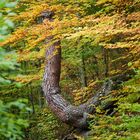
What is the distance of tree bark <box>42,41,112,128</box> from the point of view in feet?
25.8

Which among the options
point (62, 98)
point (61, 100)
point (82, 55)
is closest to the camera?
point (61, 100)

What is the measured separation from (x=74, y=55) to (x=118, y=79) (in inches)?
145

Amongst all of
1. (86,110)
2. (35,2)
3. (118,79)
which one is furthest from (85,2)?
(86,110)

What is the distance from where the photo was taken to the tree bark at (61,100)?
7.87 m

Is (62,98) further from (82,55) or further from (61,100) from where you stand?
(82,55)

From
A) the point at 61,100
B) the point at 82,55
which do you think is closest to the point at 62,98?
the point at 61,100

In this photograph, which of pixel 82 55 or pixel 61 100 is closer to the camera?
pixel 61 100

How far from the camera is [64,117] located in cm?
830

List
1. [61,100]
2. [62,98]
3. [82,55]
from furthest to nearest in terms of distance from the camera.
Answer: [82,55]
[62,98]
[61,100]

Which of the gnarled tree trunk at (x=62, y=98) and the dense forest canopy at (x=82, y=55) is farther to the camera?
the gnarled tree trunk at (x=62, y=98)

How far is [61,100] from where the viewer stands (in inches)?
343

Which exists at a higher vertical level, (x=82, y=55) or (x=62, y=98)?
(x=82, y=55)

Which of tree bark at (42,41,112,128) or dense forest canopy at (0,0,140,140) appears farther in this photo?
tree bark at (42,41,112,128)

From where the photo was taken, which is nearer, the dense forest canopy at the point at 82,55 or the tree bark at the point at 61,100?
the dense forest canopy at the point at 82,55
